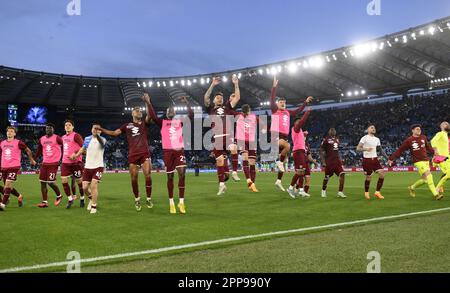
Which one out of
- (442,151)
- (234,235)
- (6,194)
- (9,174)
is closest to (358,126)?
(442,151)

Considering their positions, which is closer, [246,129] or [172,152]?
[172,152]

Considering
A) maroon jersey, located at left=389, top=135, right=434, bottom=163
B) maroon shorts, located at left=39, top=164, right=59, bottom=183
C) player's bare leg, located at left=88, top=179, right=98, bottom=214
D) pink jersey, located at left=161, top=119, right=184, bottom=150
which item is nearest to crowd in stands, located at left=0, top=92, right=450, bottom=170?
maroon jersey, located at left=389, top=135, right=434, bottom=163

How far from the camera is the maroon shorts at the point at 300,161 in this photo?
40.9ft

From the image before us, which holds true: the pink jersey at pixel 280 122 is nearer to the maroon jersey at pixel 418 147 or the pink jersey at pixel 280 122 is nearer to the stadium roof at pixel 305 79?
the maroon jersey at pixel 418 147

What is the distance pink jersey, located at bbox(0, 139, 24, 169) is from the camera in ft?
38.6

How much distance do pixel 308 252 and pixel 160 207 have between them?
6109 millimetres

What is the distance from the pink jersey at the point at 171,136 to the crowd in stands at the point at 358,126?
109 feet

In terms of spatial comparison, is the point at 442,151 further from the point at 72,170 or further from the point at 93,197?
the point at 72,170

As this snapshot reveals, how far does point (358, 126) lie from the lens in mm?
54812

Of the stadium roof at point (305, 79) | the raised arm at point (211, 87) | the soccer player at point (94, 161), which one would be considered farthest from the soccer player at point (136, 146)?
the stadium roof at point (305, 79)

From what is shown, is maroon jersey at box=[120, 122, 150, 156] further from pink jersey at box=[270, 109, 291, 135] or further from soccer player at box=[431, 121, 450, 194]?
soccer player at box=[431, 121, 450, 194]

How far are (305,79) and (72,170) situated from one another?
145 feet

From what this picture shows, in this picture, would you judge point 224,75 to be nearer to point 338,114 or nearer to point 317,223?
point 338,114
